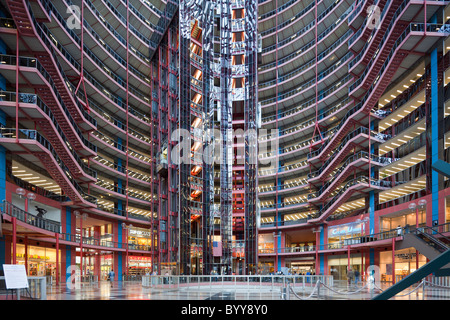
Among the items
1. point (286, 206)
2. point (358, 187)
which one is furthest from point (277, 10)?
point (358, 187)

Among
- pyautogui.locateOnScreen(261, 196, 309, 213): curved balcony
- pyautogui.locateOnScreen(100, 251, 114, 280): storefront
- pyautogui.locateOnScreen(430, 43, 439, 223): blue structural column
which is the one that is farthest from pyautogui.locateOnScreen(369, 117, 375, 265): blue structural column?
pyautogui.locateOnScreen(100, 251, 114, 280): storefront

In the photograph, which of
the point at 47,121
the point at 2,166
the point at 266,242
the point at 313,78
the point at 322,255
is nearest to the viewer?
the point at 2,166

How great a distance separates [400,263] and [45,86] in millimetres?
38038

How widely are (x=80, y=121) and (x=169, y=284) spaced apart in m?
25.4

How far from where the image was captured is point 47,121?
3491 centimetres

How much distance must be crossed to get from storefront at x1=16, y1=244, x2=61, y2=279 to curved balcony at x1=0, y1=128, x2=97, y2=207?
6.58 m

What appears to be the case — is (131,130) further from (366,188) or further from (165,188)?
(366,188)

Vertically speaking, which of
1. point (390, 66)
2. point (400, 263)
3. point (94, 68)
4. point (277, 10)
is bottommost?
point (400, 263)

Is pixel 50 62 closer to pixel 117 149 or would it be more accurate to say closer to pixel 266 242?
pixel 117 149

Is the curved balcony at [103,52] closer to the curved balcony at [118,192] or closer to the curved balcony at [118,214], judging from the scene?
the curved balcony at [118,192]

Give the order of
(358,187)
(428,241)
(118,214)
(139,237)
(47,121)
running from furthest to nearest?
(139,237), (118,214), (358,187), (47,121), (428,241)

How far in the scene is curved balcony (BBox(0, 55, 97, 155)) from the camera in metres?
31.3

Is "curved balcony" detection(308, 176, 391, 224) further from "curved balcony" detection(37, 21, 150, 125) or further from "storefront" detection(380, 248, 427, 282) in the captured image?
"curved balcony" detection(37, 21, 150, 125)

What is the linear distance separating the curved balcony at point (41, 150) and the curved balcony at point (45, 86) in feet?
12.2
